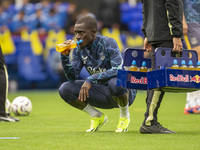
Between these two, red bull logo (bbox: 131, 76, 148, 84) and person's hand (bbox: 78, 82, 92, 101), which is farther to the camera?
person's hand (bbox: 78, 82, 92, 101)

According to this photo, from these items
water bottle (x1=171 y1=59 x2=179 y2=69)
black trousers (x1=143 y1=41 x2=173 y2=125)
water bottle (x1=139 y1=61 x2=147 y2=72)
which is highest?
water bottle (x1=171 y1=59 x2=179 y2=69)

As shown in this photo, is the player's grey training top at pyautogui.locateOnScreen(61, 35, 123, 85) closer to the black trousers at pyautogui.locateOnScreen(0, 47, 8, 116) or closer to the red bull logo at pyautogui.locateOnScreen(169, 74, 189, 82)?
the red bull logo at pyautogui.locateOnScreen(169, 74, 189, 82)

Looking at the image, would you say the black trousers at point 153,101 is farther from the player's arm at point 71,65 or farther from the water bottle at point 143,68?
the player's arm at point 71,65

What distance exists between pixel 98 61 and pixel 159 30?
2.84 ft

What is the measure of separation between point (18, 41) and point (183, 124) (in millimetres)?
13015

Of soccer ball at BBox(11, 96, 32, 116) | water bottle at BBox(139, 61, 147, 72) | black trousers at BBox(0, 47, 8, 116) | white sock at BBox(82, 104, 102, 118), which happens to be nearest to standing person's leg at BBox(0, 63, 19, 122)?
black trousers at BBox(0, 47, 8, 116)

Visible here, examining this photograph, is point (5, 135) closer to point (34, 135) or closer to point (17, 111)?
point (34, 135)

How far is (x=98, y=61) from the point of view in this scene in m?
5.85

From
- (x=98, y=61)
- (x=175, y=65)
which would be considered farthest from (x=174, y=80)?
(x=98, y=61)

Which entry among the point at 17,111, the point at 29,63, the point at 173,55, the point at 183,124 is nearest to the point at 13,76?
the point at 29,63

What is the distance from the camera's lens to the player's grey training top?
564cm

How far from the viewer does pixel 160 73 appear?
499 centimetres

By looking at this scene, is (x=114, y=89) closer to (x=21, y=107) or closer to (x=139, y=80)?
(x=139, y=80)

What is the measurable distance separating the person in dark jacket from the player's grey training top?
1.40 feet
